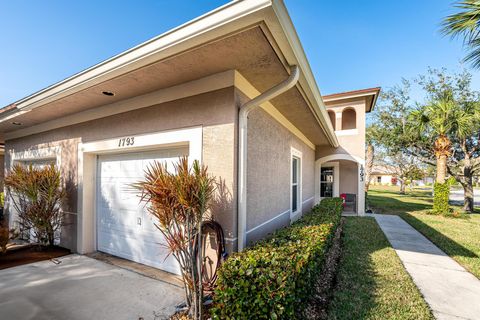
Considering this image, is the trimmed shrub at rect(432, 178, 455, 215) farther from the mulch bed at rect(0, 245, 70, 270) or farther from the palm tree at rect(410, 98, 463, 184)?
the mulch bed at rect(0, 245, 70, 270)

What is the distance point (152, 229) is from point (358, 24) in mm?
8492

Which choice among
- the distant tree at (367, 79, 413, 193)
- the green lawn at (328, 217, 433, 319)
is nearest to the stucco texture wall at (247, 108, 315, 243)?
the green lawn at (328, 217, 433, 319)

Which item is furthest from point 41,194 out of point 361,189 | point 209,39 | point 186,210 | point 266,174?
point 361,189

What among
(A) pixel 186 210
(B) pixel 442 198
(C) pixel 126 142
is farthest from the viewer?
(B) pixel 442 198

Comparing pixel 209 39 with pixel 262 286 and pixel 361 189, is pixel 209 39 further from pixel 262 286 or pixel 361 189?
pixel 361 189

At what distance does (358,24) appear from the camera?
6.99 meters

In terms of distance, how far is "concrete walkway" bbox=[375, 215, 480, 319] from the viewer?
3.19 m

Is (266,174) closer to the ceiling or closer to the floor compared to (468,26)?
closer to the floor

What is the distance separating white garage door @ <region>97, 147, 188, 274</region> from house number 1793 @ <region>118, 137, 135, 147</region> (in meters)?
0.29

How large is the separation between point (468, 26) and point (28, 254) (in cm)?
1094

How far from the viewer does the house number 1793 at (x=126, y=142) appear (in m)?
4.14

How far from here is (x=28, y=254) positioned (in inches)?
200

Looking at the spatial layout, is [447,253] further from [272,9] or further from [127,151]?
[127,151]

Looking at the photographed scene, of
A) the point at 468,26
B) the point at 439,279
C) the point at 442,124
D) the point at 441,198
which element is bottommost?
the point at 439,279
